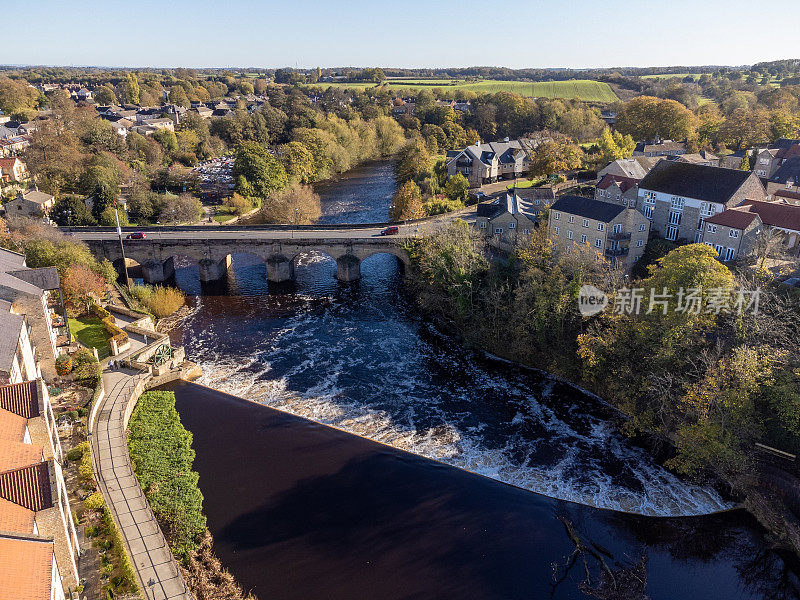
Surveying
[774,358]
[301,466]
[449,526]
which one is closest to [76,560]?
[301,466]

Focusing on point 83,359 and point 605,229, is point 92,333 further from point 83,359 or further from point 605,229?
point 605,229

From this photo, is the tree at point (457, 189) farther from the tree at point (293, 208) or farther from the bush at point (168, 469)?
the bush at point (168, 469)

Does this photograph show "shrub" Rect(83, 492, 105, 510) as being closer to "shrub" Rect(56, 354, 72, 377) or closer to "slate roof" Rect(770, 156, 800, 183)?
"shrub" Rect(56, 354, 72, 377)

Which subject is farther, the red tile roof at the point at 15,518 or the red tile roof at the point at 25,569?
Answer: the red tile roof at the point at 15,518

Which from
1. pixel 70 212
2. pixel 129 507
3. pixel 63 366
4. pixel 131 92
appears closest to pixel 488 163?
pixel 70 212

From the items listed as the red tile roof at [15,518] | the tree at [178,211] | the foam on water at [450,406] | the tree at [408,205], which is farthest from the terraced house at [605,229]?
the tree at [178,211]

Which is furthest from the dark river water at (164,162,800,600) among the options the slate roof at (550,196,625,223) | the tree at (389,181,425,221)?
the tree at (389,181,425,221)

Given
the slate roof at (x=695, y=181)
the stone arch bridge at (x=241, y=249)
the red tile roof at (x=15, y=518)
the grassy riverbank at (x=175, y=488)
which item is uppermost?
the slate roof at (x=695, y=181)

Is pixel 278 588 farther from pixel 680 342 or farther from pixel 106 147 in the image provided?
pixel 106 147

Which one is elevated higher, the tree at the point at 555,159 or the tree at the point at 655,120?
the tree at the point at 655,120
